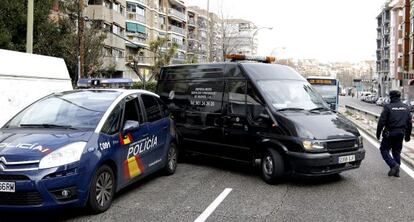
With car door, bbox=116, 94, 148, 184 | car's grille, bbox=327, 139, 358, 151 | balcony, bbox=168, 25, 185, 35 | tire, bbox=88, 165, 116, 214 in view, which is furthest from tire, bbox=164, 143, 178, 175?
balcony, bbox=168, 25, 185, 35

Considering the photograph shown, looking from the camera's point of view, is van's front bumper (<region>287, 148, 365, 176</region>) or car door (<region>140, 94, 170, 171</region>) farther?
car door (<region>140, 94, 170, 171</region>)

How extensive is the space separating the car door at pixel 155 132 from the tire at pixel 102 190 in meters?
1.22

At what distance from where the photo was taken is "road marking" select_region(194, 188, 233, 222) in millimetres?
5719

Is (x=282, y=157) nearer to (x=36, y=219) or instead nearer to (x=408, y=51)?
(x=36, y=219)

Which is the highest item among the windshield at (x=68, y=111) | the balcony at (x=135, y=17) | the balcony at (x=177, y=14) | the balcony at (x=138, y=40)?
the balcony at (x=177, y=14)

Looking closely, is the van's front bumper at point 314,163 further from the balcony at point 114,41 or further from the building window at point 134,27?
the building window at point 134,27

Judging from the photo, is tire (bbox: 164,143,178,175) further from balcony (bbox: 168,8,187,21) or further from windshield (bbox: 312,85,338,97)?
balcony (bbox: 168,8,187,21)

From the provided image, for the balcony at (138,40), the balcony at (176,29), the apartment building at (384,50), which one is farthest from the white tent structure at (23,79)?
the apartment building at (384,50)

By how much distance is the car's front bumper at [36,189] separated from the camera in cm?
514

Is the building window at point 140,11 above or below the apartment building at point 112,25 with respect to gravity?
above

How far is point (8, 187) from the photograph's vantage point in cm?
515

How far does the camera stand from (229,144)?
8.62 meters

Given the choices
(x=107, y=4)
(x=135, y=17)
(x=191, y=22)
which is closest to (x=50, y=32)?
(x=107, y=4)

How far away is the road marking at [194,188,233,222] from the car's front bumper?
1645mm
